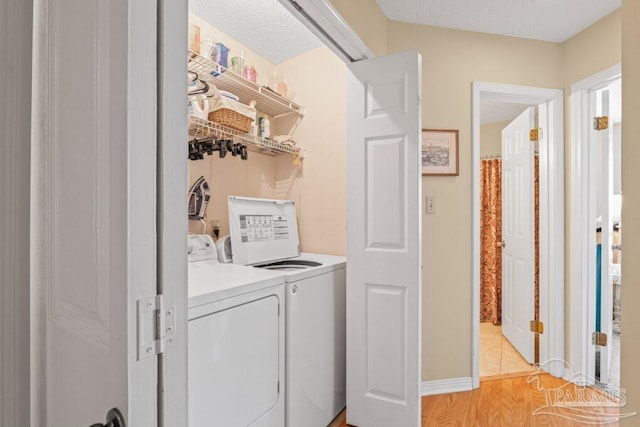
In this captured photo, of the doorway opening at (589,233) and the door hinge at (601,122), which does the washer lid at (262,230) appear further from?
the door hinge at (601,122)

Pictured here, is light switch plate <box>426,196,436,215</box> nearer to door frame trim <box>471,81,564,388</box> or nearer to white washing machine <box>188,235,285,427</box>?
door frame trim <box>471,81,564,388</box>

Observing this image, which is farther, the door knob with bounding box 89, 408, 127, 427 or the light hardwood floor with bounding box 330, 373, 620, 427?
the light hardwood floor with bounding box 330, 373, 620, 427

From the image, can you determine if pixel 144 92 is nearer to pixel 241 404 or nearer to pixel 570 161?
pixel 241 404

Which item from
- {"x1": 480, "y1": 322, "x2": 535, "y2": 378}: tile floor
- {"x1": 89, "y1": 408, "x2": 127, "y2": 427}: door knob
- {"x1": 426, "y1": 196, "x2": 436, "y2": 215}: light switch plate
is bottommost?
{"x1": 480, "y1": 322, "x2": 535, "y2": 378}: tile floor

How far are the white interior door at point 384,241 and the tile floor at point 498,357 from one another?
124 centimetres

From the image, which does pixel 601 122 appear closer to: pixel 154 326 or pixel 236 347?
pixel 236 347

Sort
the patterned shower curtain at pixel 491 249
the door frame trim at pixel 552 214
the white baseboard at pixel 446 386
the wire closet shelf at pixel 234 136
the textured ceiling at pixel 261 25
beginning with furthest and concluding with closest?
the patterned shower curtain at pixel 491 249 → the door frame trim at pixel 552 214 → the white baseboard at pixel 446 386 → the textured ceiling at pixel 261 25 → the wire closet shelf at pixel 234 136

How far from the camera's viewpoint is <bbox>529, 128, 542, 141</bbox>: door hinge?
110 inches

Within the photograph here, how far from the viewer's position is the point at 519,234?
3.08 metres

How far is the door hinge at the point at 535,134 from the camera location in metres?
2.79

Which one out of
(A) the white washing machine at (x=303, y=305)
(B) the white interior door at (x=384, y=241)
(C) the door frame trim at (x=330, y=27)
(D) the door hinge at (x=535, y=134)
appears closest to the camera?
(C) the door frame trim at (x=330, y=27)

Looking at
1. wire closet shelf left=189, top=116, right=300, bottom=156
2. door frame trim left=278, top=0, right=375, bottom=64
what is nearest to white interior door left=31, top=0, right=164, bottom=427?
door frame trim left=278, top=0, right=375, bottom=64

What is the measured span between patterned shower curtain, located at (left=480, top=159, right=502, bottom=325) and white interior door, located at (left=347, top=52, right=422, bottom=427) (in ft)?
9.08

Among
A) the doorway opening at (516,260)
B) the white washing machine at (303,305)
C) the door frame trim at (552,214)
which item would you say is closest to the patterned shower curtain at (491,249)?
the doorway opening at (516,260)
